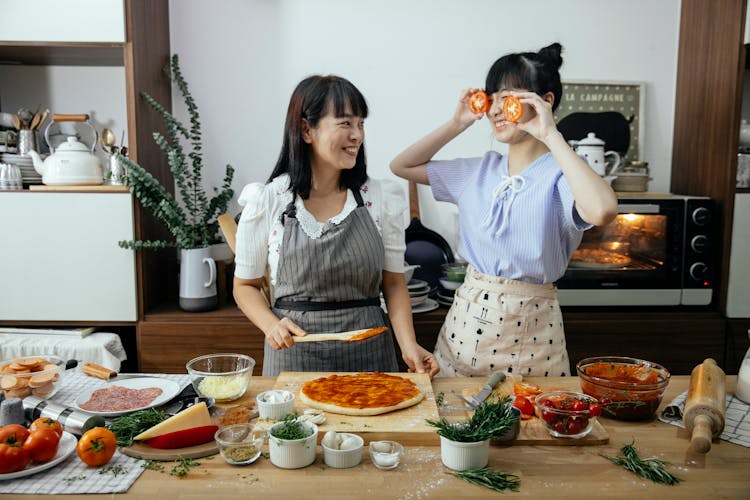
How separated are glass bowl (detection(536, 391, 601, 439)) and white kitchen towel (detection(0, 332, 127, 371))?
1.88 metres

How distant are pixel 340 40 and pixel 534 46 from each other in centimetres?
94

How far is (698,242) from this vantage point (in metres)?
2.82

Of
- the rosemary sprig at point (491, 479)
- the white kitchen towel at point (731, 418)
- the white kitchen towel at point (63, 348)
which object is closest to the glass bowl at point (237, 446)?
the rosemary sprig at point (491, 479)

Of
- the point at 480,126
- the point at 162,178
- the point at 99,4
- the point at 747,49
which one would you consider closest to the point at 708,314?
the point at 747,49

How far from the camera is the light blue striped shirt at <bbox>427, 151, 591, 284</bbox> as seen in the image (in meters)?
1.90

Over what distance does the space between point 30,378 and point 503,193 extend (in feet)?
4.48

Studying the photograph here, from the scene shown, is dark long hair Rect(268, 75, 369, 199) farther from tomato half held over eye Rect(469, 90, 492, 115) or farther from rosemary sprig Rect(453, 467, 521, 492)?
rosemary sprig Rect(453, 467, 521, 492)

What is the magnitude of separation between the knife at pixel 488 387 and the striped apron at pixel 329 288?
17.9 inches

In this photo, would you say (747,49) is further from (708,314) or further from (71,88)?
(71,88)

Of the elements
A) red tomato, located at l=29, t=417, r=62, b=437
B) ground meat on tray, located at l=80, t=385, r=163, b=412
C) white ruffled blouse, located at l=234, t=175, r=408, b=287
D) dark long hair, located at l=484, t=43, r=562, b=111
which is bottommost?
ground meat on tray, located at l=80, t=385, r=163, b=412

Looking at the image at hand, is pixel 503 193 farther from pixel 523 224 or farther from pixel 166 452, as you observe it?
pixel 166 452

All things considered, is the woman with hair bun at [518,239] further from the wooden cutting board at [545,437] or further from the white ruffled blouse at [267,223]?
the wooden cutting board at [545,437]

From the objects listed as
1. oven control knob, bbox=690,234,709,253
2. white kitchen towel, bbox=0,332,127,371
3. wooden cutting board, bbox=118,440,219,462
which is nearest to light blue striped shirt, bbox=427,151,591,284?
wooden cutting board, bbox=118,440,219,462

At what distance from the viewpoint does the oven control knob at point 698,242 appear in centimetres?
282
